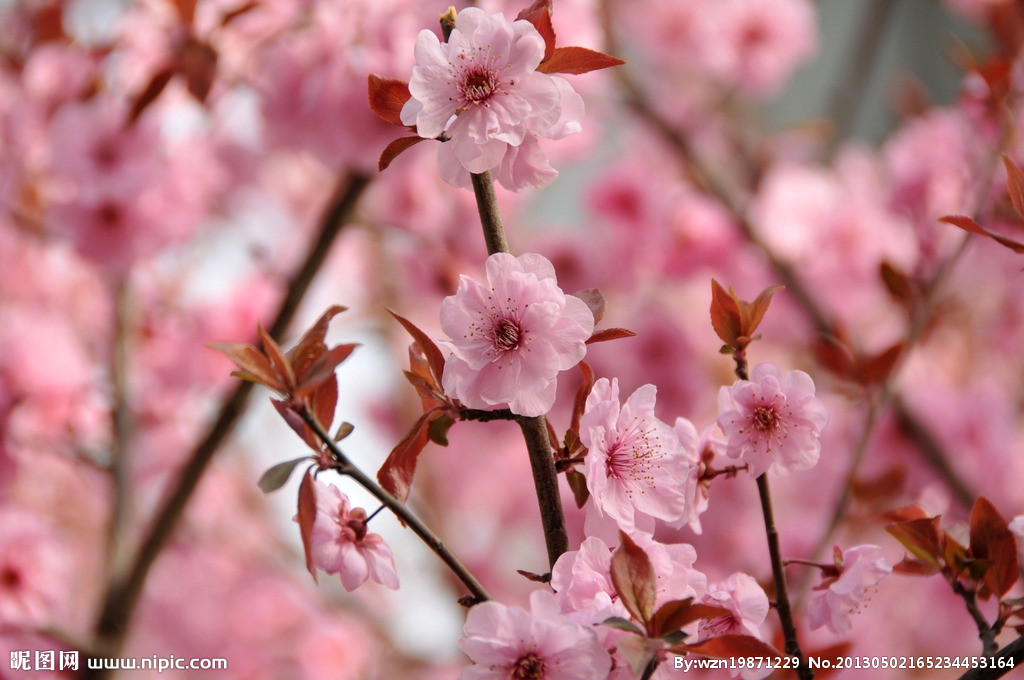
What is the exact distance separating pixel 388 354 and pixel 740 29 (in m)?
1.05

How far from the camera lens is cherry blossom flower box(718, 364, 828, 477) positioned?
35 cm

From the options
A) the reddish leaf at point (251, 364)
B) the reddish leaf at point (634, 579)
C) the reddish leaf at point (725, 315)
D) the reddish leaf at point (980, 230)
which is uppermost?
the reddish leaf at point (980, 230)

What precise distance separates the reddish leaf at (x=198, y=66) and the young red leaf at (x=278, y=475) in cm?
53

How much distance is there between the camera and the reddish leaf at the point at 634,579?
11.9 inches

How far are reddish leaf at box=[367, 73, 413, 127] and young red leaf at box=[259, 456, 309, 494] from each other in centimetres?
15

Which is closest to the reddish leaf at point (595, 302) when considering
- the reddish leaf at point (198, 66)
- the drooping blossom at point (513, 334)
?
the drooping blossom at point (513, 334)

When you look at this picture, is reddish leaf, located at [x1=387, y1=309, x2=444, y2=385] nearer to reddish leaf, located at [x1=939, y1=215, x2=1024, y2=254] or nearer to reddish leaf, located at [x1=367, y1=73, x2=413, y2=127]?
reddish leaf, located at [x1=367, y1=73, x2=413, y2=127]

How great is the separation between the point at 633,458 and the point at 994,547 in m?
0.17

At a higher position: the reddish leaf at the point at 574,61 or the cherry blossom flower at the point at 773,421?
the reddish leaf at the point at 574,61

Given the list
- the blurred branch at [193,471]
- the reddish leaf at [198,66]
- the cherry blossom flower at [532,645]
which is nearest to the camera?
the cherry blossom flower at [532,645]

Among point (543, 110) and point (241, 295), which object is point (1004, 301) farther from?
point (543, 110)

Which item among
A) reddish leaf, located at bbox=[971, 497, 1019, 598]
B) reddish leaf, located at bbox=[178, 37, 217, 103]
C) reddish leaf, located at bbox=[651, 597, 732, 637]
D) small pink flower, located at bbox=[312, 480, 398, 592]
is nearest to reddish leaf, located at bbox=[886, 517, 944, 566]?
reddish leaf, located at bbox=[971, 497, 1019, 598]

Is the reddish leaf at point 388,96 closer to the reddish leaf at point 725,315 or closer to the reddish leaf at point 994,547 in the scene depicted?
the reddish leaf at point 725,315

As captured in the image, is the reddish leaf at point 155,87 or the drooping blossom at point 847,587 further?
the reddish leaf at point 155,87
